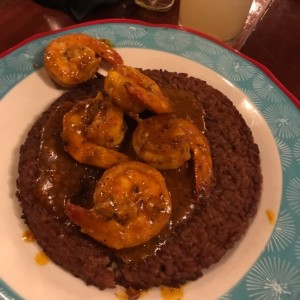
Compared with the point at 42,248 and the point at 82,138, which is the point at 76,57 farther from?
the point at 42,248

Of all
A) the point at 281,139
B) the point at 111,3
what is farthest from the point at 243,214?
the point at 111,3

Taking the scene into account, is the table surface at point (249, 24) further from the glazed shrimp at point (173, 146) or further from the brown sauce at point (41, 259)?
the brown sauce at point (41, 259)

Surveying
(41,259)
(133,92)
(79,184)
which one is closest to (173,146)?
(133,92)

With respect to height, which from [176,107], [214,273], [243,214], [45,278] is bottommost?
[45,278]

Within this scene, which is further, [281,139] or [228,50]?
[228,50]

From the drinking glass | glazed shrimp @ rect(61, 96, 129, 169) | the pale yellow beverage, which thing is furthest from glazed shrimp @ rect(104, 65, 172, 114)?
the drinking glass

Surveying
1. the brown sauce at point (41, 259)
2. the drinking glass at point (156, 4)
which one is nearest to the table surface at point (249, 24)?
the drinking glass at point (156, 4)
